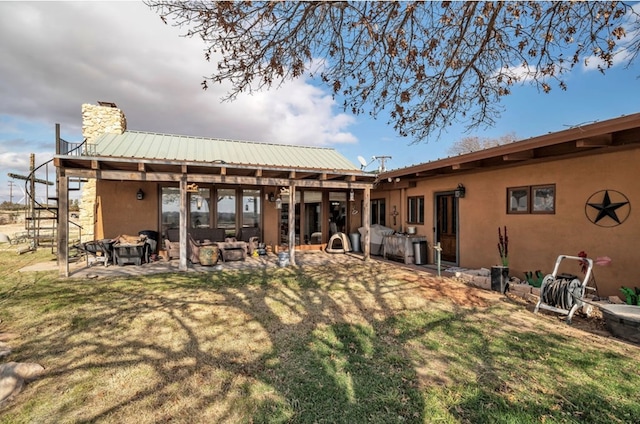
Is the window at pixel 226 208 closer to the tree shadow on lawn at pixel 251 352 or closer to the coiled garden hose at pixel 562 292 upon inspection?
the tree shadow on lawn at pixel 251 352

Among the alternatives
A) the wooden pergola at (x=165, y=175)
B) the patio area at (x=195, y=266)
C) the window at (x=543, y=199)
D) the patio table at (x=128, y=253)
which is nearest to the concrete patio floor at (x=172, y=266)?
the patio area at (x=195, y=266)

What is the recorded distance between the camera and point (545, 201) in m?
6.12

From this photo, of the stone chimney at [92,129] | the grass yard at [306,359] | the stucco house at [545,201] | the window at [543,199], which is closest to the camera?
the grass yard at [306,359]

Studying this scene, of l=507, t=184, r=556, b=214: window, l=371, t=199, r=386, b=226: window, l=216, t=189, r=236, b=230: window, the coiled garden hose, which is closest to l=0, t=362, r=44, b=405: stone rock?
the coiled garden hose

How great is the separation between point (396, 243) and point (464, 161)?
11.0 feet

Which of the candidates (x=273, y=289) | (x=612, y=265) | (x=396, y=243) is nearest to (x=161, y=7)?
(x=273, y=289)

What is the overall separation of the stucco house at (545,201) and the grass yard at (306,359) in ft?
5.42

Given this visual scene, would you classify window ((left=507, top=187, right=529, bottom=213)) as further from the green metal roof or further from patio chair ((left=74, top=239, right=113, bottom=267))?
patio chair ((left=74, top=239, right=113, bottom=267))

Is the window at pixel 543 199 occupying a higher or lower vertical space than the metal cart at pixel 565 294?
higher

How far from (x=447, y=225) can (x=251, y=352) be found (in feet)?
23.2

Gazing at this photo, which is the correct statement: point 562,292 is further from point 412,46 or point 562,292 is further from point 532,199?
point 412,46

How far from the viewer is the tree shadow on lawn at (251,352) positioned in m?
2.39

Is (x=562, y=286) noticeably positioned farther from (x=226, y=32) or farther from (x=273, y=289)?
(x=226, y=32)

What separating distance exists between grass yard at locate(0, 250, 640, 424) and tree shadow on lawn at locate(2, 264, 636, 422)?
0.05 feet
